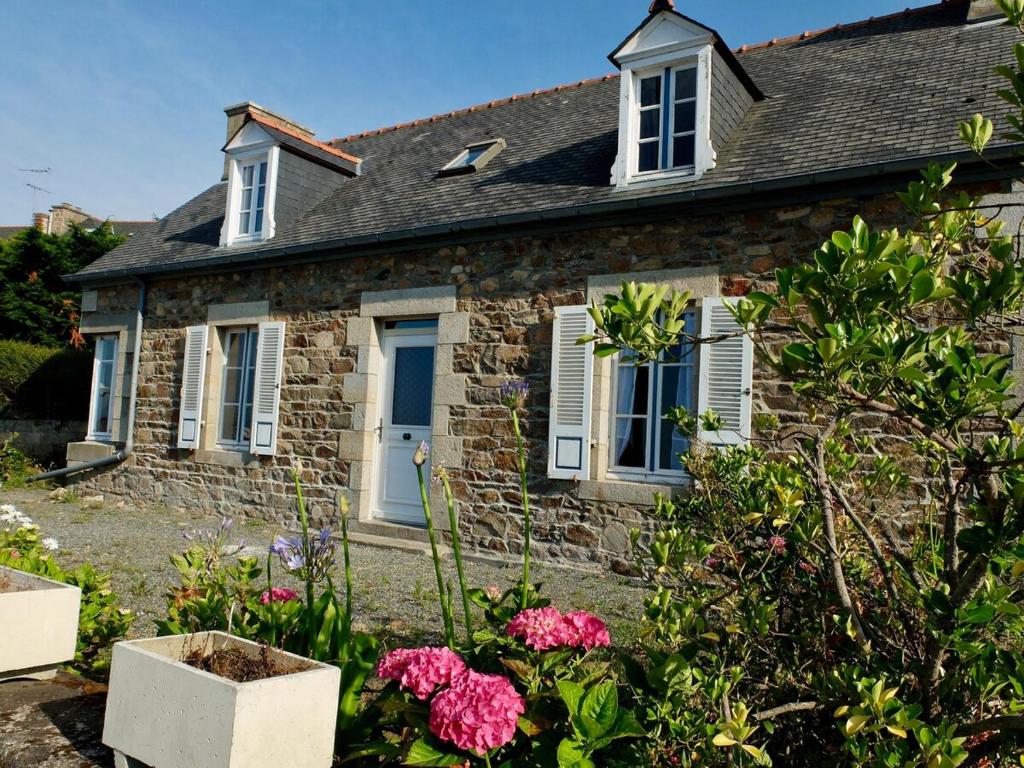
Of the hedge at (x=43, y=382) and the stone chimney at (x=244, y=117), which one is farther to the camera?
the hedge at (x=43, y=382)

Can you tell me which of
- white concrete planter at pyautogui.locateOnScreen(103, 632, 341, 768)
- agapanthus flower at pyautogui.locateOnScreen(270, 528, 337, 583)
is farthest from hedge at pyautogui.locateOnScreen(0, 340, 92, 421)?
white concrete planter at pyautogui.locateOnScreen(103, 632, 341, 768)

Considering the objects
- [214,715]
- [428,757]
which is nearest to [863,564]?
[428,757]

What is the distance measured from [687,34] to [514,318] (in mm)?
2930

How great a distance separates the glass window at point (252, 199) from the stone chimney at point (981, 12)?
26.4ft

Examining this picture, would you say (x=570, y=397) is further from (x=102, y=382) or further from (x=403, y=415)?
(x=102, y=382)

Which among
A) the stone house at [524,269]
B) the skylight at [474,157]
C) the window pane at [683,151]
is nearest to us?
the stone house at [524,269]

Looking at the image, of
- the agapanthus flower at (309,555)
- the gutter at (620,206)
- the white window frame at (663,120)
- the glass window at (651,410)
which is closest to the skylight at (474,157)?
the gutter at (620,206)

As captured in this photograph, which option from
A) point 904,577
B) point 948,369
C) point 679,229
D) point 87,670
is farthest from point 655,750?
point 679,229

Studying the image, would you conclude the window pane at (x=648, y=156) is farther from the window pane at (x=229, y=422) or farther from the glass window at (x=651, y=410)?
the window pane at (x=229, y=422)

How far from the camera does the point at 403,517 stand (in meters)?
8.32

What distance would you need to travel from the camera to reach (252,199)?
10086mm

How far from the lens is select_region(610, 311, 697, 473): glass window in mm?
6633

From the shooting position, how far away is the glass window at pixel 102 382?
11500 millimetres

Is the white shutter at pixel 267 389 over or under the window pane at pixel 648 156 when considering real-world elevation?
under
